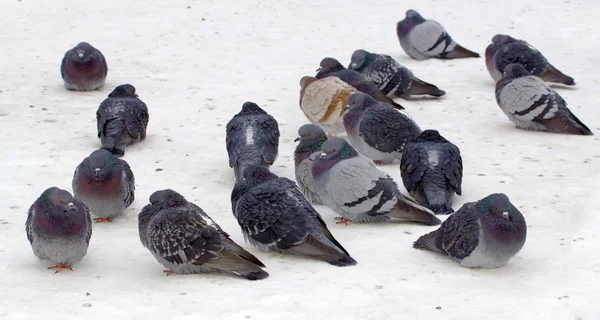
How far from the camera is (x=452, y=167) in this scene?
271 inches

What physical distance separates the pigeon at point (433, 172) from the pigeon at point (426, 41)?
198 inches

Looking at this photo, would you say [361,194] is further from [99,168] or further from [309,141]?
[99,168]

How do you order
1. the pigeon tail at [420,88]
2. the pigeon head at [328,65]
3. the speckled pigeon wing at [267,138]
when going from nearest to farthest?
the speckled pigeon wing at [267,138] < the pigeon head at [328,65] < the pigeon tail at [420,88]

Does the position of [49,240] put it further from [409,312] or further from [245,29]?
[245,29]

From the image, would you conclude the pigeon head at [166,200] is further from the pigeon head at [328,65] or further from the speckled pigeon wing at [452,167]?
the pigeon head at [328,65]

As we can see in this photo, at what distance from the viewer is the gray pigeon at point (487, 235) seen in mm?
5391

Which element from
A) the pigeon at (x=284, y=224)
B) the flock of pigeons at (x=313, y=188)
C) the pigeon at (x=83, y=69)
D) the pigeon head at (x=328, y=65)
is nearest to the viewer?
the flock of pigeons at (x=313, y=188)

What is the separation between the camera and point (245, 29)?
1356 cm

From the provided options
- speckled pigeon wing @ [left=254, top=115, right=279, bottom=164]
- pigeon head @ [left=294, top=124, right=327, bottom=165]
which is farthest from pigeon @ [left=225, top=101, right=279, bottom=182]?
pigeon head @ [left=294, top=124, right=327, bottom=165]

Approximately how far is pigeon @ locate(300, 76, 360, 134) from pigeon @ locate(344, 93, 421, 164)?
0.62 metres

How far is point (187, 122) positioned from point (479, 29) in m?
6.54

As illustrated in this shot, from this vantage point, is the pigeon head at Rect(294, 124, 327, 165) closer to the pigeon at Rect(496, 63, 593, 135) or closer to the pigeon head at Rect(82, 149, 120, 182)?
the pigeon head at Rect(82, 149, 120, 182)

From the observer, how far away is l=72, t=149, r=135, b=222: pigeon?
637 cm

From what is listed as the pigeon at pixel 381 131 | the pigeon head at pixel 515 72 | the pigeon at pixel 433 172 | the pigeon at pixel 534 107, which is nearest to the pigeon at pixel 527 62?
the pigeon head at pixel 515 72
